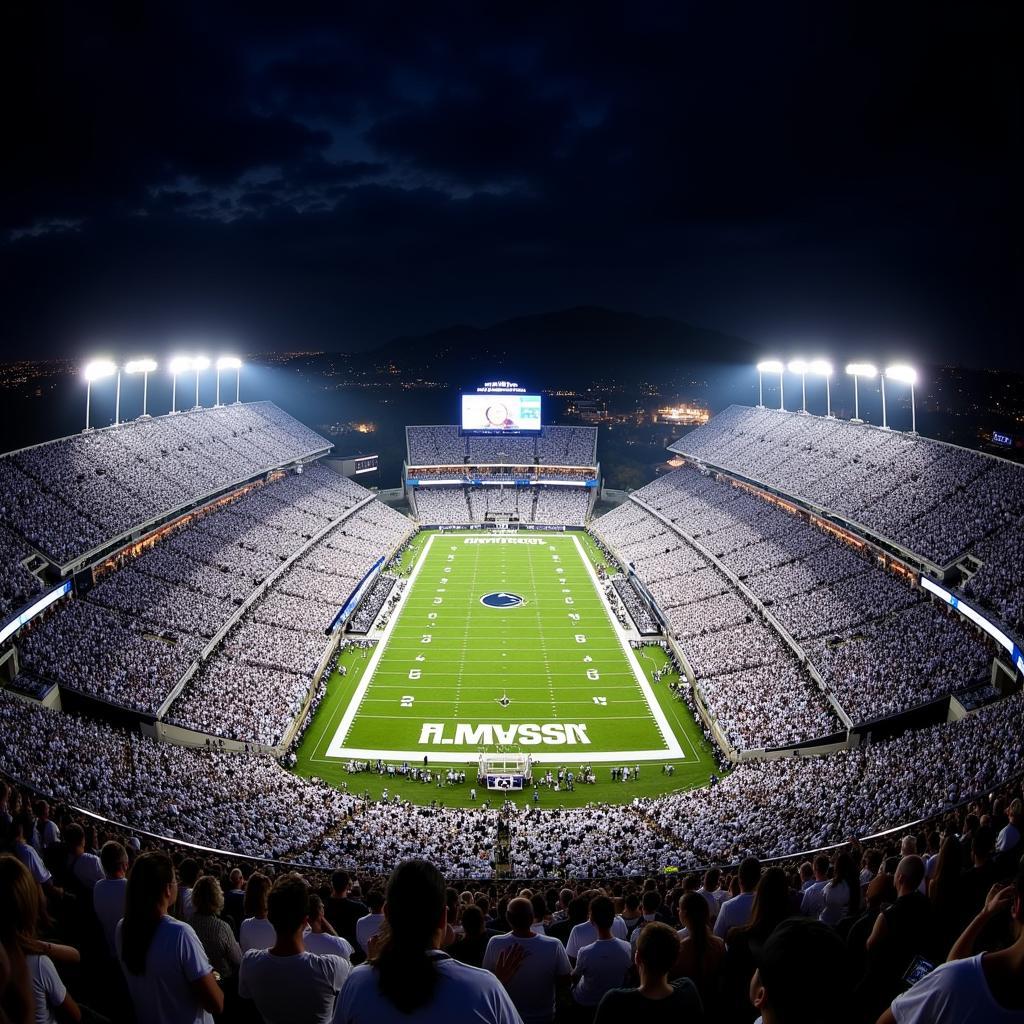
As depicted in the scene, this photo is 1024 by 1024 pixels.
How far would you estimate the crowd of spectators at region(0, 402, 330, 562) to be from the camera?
109 feet

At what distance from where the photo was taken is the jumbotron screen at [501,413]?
7288 centimetres

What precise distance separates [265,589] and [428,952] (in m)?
39.8

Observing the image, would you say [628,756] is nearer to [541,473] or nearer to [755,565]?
[755,565]

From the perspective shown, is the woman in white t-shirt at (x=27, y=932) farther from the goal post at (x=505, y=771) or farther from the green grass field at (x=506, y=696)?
the goal post at (x=505, y=771)

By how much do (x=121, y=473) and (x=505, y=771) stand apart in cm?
2862

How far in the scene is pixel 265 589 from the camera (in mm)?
40344

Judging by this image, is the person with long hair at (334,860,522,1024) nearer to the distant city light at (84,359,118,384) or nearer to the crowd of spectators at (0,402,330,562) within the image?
the crowd of spectators at (0,402,330,562)

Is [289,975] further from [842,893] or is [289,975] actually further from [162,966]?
[842,893]

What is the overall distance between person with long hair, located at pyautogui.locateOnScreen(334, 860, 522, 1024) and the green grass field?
23629 mm

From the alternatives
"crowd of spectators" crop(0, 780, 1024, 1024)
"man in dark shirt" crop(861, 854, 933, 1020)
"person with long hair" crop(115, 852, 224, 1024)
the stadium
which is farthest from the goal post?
"person with long hair" crop(115, 852, 224, 1024)

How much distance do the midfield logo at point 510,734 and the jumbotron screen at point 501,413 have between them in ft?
150

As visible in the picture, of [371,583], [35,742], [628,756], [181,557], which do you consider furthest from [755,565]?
[35,742]

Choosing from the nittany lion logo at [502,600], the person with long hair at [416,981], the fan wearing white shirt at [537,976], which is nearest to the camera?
the person with long hair at [416,981]

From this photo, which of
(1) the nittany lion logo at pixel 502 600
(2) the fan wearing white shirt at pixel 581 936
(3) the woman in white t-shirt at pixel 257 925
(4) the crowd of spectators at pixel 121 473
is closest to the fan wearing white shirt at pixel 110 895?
(3) the woman in white t-shirt at pixel 257 925
